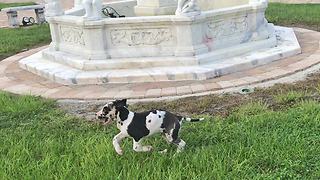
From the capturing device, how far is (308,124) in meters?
3.64

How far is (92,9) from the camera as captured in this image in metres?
6.23

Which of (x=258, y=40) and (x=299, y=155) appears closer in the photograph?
(x=299, y=155)

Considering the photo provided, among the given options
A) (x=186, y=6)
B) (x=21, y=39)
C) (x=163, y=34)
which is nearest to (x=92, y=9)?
(x=163, y=34)

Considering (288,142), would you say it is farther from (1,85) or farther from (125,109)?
(1,85)

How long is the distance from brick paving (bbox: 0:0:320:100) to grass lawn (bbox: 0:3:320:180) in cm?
39

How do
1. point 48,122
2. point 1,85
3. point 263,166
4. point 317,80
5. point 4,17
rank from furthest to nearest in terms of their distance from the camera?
point 4,17
point 1,85
point 317,80
point 48,122
point 263,166

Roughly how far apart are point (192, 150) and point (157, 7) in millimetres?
5060

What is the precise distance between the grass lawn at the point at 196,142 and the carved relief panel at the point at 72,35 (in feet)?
6.37

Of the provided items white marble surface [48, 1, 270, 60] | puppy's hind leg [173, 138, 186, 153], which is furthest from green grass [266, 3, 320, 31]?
puppy's hind leg [173, 138, 186, 153]

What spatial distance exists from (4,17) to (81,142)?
49.6 ft

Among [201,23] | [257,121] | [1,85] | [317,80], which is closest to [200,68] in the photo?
[201,23]

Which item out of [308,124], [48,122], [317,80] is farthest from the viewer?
[317,80]

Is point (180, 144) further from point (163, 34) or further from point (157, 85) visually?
point (163, 34)

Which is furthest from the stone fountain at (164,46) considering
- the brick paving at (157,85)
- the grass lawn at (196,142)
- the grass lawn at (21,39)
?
the grass lawn at (21,39)
